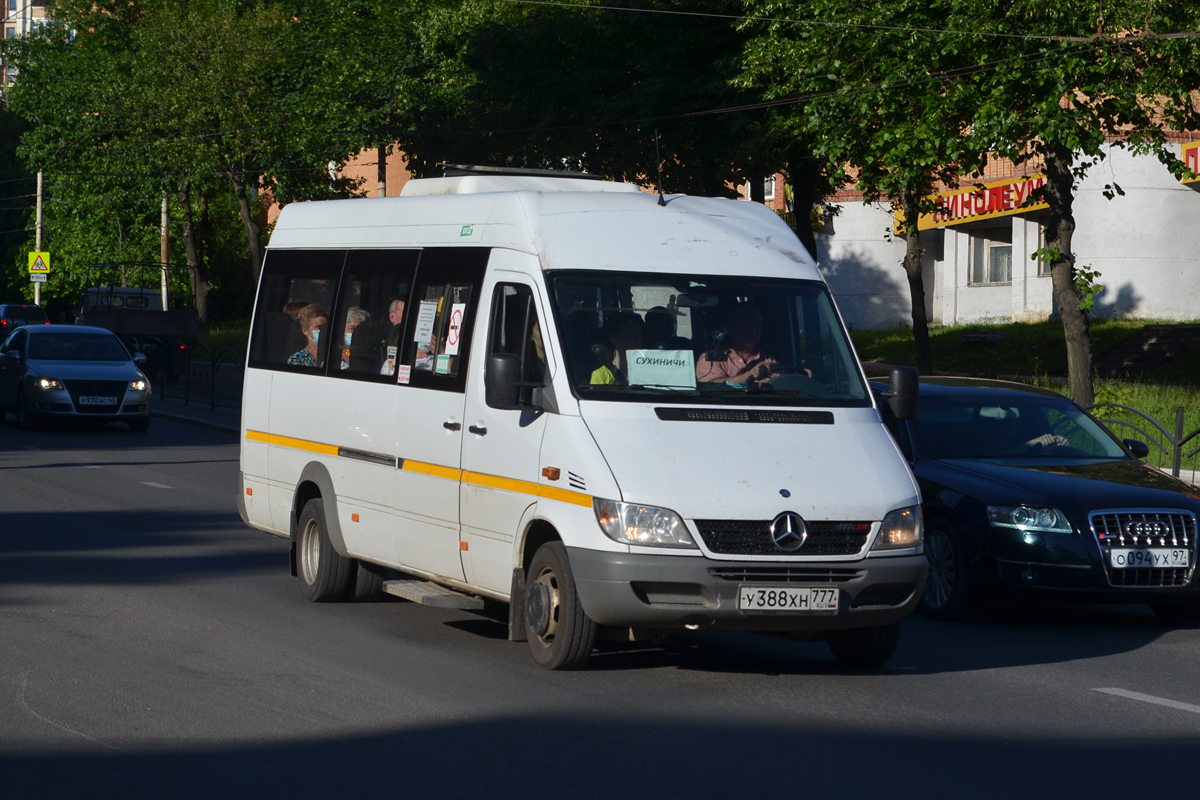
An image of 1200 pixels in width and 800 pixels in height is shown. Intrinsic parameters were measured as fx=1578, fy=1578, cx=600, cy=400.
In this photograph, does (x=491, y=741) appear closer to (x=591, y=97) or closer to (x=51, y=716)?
(x=51, y=716)

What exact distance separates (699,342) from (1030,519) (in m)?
2.70

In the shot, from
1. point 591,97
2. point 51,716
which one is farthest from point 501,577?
point 591,97

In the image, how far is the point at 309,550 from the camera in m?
10.2

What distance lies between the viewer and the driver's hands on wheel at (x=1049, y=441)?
10531 millimetres

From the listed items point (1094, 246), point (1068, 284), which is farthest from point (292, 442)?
point (1094, 246)

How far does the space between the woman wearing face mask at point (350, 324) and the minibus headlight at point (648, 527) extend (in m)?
3.18

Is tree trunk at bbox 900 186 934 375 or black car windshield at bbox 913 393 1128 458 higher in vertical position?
tree trunk at bbox 900 186 934 375

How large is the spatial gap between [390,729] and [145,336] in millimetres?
31975

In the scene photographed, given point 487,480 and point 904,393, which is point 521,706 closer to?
point 487,480

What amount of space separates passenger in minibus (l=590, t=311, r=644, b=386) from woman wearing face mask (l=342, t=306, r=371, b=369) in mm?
2347

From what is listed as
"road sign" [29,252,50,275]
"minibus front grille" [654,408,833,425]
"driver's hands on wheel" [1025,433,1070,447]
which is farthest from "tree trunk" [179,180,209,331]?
"minibus front grille" [654,408,833,425]

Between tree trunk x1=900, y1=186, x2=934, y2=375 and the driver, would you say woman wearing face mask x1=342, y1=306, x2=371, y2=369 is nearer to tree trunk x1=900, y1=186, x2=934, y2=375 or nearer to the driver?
the driver

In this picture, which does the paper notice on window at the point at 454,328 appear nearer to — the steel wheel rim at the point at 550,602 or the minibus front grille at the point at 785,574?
the steel wheel rim at the point at 550,602

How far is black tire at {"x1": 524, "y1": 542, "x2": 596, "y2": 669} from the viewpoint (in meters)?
7.45
